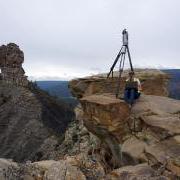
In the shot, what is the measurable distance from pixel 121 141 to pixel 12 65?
66517 mm

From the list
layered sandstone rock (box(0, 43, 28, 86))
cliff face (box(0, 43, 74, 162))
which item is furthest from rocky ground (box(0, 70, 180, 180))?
layered sandstone rock (box(0, 43, 28, 86))

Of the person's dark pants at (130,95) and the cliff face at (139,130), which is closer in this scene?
the cliff face at (139,130)

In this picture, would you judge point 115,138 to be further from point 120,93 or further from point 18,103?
point 18,103

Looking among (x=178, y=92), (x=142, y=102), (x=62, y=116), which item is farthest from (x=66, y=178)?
(x=178, y=92)

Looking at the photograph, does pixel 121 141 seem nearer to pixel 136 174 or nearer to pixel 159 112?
pixel 159 112

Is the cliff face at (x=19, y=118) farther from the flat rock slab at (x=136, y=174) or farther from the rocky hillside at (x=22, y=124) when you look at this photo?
the flat rock slab at (x=136, y=174)

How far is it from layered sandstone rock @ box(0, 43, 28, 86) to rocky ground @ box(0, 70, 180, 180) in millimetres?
56730

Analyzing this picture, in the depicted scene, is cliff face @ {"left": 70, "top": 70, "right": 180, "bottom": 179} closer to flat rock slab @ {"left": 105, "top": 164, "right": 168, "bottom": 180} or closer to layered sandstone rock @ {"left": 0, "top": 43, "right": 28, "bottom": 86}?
flat rock slab @ {"left": 105, "top": 164, "right": 168, "bottom": 180}

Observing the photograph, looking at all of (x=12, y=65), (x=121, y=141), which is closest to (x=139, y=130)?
(x=121, y=141)

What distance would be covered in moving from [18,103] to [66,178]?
60.2 m

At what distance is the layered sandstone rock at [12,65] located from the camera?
3352 inches

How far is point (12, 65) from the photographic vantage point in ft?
284

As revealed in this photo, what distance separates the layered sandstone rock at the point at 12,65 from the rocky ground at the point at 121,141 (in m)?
56.7

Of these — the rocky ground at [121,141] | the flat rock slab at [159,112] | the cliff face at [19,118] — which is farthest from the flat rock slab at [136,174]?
the cliff face at [19,118]
